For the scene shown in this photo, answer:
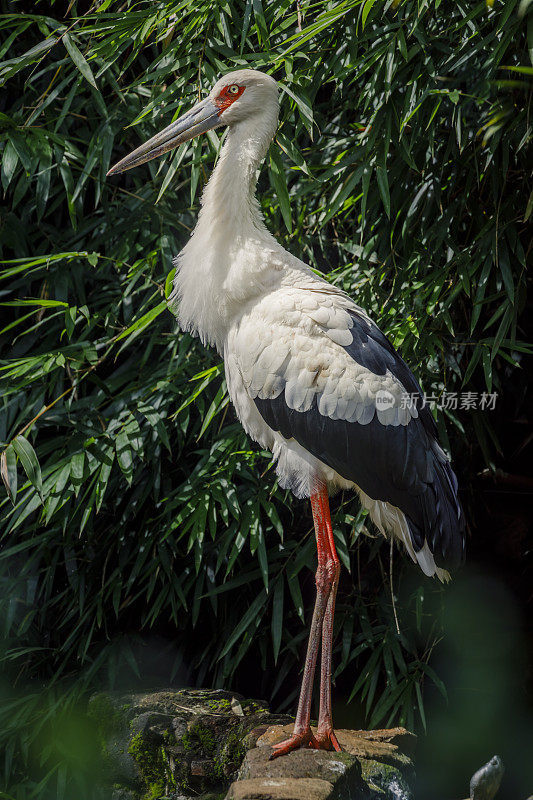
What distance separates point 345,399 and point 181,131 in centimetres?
115

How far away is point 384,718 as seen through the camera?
12.8ft

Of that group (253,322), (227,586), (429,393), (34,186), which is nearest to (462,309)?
(429,393)

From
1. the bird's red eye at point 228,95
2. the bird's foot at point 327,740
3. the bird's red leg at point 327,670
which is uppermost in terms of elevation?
the bird's red eye at point 228,95

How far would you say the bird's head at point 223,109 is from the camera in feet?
10.00

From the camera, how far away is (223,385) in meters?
3.53

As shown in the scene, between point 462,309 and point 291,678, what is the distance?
6.17 feet

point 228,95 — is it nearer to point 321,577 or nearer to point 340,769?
point 321,577

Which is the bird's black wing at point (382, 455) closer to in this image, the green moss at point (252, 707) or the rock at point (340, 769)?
the rock at point (340, 769)

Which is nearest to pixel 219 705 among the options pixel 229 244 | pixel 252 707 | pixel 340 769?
pixel 252 707

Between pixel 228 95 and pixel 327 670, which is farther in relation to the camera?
pixel 228 95

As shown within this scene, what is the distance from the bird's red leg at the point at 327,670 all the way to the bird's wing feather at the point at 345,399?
0.22 metres

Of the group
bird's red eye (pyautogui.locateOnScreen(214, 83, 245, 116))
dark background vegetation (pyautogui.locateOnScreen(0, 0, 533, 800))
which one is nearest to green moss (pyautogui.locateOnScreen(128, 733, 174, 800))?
dark background vegetation (pyautogui.locateOnScreen(0, 0, 533, 800))

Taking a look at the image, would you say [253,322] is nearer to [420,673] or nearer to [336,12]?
[336,12]

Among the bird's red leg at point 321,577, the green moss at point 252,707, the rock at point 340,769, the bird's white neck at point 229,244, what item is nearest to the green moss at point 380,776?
the rock at point 340,769
